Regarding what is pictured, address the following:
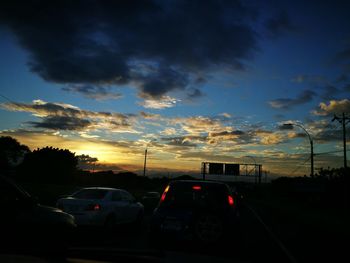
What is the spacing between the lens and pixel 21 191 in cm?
683

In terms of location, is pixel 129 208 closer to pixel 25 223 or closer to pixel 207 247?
pixel 207 247

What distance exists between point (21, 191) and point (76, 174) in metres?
94.9

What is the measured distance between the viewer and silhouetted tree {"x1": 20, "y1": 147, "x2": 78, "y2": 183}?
310 feet

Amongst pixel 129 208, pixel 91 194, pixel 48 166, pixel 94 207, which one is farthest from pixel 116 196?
pixel 48 166

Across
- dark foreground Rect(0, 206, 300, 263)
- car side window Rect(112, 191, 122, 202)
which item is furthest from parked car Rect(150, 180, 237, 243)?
car side window Rect(112, 191, 122, 202)

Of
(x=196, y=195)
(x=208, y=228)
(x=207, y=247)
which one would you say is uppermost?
(x=196, y=195)

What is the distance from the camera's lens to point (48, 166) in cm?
9550

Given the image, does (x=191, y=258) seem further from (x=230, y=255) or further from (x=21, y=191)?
(x=230, y=255)

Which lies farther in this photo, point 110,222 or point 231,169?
point 231,169

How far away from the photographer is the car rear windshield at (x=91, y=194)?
13.2 metres

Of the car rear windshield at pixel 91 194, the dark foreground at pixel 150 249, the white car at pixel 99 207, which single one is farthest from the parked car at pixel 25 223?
the car rear windshield at pixel 91 194

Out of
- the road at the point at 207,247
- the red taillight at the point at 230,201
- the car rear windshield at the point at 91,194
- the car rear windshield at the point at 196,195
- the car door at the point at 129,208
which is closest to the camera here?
the road at the point at 207,247

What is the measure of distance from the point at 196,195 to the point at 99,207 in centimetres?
376

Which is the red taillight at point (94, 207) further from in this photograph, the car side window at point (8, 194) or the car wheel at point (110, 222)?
the car side window at point (8, 194)
